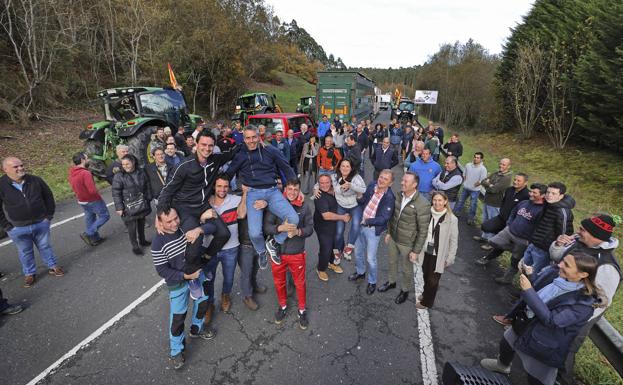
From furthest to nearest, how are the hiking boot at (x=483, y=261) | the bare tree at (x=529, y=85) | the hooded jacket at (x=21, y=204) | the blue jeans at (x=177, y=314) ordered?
the bare tree at (x=529, y=85) → the hiking boot at (x=483, y=261) → the hooded jacket at (x=21, y=204) → the blue jeans at (x=177, y=314)

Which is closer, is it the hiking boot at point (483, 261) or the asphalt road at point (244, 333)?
the asphalt road at point (244, 333)

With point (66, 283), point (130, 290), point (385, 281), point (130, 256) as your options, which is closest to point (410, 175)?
point (385, 281)

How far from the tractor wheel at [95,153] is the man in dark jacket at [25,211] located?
473 centimetres

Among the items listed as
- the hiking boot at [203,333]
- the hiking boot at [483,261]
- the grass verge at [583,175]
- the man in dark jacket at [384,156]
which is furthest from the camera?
the man in dark jacket at [384,156]

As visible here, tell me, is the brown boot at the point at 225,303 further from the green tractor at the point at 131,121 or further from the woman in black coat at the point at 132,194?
the green tractor at the point at 131,121

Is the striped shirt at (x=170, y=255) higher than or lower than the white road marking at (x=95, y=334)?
higher

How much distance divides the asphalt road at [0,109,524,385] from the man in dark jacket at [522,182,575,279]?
2.60ft

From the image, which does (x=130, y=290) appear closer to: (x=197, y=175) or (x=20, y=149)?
(x=197, y=175)

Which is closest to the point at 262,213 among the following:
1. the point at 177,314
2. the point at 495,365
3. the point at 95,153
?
the point at 177,314

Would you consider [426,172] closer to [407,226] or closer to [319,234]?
[407,226]

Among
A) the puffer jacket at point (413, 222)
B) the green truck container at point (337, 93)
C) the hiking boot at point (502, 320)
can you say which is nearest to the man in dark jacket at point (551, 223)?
the hiking boot at point (502, 320)

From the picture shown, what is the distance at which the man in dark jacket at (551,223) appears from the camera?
3.72 m

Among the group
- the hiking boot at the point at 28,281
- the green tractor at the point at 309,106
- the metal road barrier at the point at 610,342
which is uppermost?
the green tractor at the point at 309,106

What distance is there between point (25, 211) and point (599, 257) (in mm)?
6798
